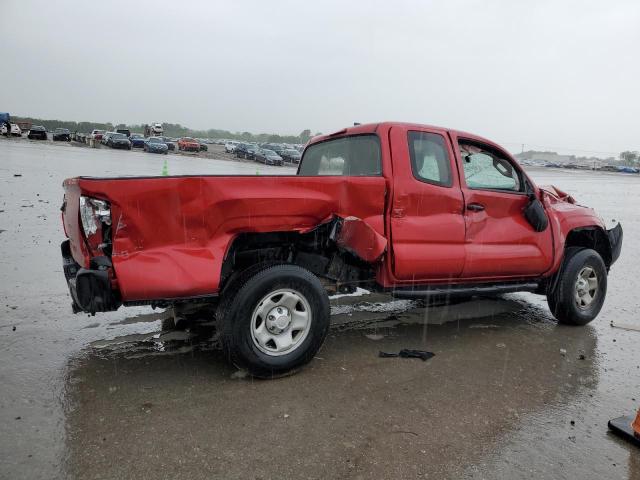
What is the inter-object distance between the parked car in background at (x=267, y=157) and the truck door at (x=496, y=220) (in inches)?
1413

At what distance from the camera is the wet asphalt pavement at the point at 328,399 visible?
2.73 meters

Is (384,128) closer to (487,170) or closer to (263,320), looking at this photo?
(487,170)

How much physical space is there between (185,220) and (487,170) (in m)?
2.97

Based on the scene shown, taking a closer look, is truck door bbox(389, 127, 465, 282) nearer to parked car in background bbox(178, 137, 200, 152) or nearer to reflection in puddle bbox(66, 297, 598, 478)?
reflection in puddle bbox(66, 297, 598, 478)

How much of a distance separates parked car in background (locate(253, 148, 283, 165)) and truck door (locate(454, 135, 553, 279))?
35.9 m

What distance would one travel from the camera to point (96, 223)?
327 centimetres

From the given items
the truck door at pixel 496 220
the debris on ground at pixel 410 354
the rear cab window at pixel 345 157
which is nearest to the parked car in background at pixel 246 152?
the rear cab window at pixel 345 157

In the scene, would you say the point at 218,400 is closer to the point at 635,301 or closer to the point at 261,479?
the point at 261,479

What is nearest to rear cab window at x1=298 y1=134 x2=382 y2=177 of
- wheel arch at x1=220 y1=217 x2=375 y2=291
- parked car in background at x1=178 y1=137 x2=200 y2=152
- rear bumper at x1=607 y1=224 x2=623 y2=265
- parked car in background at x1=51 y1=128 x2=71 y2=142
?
wheel arch at x1=220 y1=217 x2=375 y2=291

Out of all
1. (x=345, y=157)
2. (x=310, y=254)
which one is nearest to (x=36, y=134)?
(x=345, y=157)

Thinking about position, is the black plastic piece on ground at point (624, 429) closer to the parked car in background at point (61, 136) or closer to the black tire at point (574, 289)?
the black tire at point (574, 289)

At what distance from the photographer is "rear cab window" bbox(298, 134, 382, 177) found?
433cm

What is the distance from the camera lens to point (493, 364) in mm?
4191

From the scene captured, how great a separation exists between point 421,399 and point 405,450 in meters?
0.67
